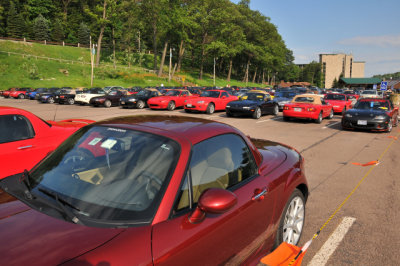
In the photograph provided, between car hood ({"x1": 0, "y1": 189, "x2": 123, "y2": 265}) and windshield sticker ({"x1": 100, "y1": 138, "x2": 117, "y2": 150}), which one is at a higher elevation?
windshield sticker ({"x1": 100, "y1": 138, "x2": 117, "y2": 150})

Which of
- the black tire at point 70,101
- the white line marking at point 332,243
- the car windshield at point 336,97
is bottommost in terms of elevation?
the white line marking at point 332,243

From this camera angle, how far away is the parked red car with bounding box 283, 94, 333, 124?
15.0 metres

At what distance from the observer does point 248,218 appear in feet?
8.28

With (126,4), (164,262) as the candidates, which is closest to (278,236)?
(164,262)

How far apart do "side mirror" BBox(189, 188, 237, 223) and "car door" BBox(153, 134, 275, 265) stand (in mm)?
42

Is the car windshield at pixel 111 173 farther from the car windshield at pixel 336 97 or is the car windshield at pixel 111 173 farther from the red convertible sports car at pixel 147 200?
the car windshield at pixel 336 97

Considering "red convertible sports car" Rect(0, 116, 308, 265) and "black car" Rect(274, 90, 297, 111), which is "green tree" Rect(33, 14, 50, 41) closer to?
"black car" Rect(274, 90, 297, 111)

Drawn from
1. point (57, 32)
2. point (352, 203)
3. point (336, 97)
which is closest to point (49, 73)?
point (57, 32)

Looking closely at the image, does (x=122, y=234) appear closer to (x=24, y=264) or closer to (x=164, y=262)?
(x=164, y=262)

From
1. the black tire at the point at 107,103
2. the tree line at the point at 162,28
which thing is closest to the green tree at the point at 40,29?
the tree line at the point at 162,28

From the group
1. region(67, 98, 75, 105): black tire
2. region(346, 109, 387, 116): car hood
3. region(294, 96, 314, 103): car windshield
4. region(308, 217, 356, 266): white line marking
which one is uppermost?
region(294, 96, 314, 103): car windshield

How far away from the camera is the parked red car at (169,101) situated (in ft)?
66.0

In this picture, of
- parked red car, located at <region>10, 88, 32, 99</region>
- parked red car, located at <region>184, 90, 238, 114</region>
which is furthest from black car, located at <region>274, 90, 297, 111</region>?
A: parked red car, located at <region>10, 88, 32, 99</region>

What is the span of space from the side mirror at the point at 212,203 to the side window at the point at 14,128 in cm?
341
